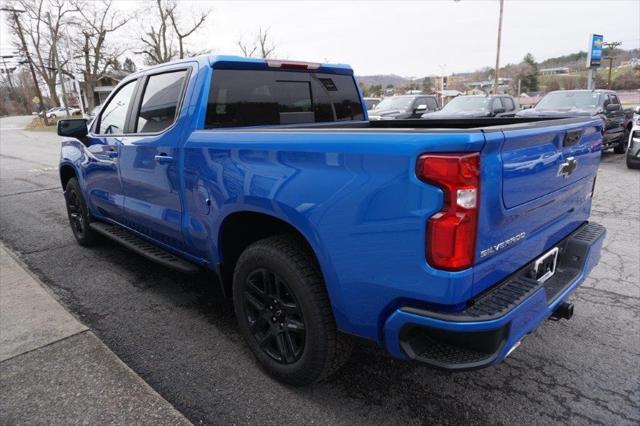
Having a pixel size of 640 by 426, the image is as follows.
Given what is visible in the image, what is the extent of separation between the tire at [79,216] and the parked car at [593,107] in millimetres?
10938

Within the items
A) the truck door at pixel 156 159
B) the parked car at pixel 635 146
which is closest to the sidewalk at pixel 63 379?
the truck door at pixel 156 159

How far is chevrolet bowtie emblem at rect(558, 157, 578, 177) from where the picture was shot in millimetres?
2330

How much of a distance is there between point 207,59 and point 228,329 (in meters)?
1.95

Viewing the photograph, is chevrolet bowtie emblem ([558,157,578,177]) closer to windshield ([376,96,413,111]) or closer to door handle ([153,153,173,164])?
door handle ([153,153,173,164])

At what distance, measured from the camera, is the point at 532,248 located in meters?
2.27

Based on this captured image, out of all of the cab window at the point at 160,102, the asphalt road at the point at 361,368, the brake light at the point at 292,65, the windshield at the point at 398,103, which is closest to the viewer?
the asphalt road at the point at 361,368

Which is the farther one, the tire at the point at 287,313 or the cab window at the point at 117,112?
the cab window at the point at 117,112

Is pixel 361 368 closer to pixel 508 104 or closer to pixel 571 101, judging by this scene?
pixel 571 101

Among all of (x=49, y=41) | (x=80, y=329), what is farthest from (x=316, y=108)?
(x=49, y=41)

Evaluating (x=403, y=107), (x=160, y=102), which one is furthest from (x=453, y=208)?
(x=403, y=107)

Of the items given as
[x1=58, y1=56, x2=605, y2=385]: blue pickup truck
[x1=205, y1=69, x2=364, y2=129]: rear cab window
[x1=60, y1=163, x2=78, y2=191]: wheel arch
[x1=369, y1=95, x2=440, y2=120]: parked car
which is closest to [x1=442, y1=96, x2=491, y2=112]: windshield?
[x1=369, y1=95, x2=440, y2=120]: parked car

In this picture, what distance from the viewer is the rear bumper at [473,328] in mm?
1823

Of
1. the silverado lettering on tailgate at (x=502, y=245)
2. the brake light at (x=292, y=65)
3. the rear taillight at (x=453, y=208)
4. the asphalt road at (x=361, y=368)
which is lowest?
the asphalt road at (x=361, y=368)

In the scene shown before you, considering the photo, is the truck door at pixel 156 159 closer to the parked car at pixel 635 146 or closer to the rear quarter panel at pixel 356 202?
the rear quarter panel at pixel 356 202
